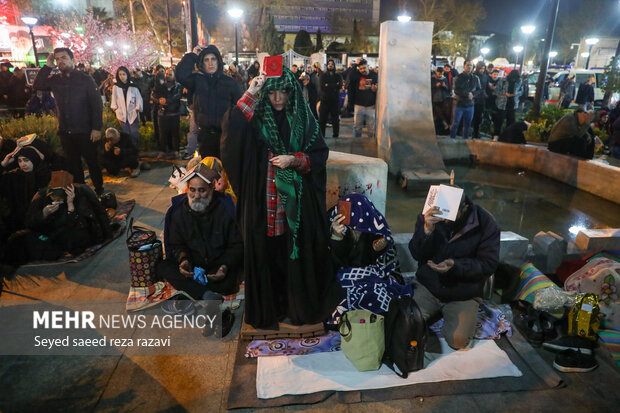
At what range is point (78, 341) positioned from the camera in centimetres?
346

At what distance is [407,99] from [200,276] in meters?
6.60

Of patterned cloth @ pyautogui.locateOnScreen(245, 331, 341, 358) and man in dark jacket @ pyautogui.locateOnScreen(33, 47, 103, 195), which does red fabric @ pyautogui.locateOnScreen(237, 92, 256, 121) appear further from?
man in dark jacket @ pyautogui.locateOnScreen(33, 47, 103, 195)

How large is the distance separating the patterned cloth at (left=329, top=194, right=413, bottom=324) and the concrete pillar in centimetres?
504

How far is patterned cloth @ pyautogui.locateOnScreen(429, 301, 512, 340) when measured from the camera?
353cm

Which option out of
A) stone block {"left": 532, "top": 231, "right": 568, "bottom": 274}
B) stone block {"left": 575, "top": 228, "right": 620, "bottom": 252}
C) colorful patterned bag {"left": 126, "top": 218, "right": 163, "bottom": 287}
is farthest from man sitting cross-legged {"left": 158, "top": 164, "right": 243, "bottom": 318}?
stone block {"left": 575, "top": 228, "right": 620, "bottom": 252}

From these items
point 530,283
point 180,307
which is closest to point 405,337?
point 530,283

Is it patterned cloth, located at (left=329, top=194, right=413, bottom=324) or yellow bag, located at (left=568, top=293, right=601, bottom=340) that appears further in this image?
patterned cloth, located at (left=329, top=194, right=413, bottom=324)

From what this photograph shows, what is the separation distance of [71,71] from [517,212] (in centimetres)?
692

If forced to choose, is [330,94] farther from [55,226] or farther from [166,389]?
[166,389]

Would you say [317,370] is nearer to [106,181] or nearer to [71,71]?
[71,71]

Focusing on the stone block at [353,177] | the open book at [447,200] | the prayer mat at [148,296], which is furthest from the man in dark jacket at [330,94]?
the open book at [447,200]

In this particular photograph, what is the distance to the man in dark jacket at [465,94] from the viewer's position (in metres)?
9.92

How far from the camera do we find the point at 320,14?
64000mm

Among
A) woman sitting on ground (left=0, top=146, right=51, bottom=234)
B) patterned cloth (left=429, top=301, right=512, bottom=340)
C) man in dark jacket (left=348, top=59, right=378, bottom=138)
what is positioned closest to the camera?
patterned cloth (left=429, top=301, right=512, bottom=340)
